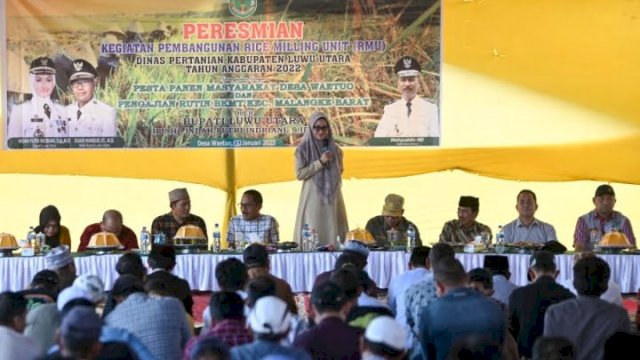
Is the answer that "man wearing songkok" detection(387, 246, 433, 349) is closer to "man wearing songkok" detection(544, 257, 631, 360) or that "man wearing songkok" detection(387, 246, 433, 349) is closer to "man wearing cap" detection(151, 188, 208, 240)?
"man wearing songkok" detection(544, 257, 631, 360)

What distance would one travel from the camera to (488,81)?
1373cm

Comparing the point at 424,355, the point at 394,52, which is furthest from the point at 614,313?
the point at 394,52

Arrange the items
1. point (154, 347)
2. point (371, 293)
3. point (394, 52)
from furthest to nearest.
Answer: point (394, 52), point (371, 293), point (154, 347)

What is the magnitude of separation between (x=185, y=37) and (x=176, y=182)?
5.15 ft

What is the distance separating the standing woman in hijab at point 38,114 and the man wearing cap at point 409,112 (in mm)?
3220

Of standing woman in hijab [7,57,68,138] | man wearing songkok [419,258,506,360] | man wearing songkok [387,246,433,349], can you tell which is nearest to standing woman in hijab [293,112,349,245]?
standing woman in hijab [7,57,68,138]

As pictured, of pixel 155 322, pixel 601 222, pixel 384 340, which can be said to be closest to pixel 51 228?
pixel 601 222

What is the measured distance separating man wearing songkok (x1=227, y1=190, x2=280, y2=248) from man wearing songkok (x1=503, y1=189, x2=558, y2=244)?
2.00 metres

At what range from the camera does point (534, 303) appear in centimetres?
686

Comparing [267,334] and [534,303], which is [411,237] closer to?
[534,303]

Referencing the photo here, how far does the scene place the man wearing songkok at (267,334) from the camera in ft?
17.1

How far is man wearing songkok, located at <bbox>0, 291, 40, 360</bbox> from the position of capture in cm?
570

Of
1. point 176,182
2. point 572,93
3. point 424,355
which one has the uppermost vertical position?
point 572,93

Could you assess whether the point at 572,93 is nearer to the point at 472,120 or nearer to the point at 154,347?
the point at 472,120
